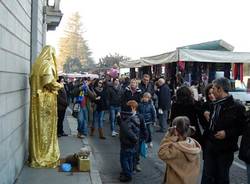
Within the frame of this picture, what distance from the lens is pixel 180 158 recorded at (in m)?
5.04

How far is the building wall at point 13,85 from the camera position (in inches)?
223

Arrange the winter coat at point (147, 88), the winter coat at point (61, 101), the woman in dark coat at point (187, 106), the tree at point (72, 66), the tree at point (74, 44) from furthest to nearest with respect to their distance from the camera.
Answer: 1. the tree at point (74, 44)
2. the tree at point (72, 66)
3. the winter coat at point (147, 88)
4. the winter coat at point (61, 101)
5. the woman in dark coat at point (187, 106)

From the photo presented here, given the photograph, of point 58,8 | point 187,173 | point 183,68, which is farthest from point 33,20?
point 183,68

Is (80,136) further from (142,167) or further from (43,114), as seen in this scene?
(43,114)

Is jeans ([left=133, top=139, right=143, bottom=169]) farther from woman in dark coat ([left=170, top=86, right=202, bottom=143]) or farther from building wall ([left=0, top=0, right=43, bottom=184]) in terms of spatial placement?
building wall ([left=0, top=0, right=43, bottom=184])

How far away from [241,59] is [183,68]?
2.02 meters

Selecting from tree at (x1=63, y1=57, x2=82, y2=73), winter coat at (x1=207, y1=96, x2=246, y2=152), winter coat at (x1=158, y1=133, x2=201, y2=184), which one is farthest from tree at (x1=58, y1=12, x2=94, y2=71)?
winter coat at (x1=158, y1=133, x2=201, y2=184)

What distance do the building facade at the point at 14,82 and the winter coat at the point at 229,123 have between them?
261cm

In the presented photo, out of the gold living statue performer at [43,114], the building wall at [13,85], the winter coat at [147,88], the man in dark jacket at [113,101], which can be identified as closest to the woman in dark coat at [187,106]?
the building wall at [13,85]

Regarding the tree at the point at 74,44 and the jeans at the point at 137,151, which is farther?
the tree at the point at 74,44

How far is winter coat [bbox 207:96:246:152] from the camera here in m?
5.36

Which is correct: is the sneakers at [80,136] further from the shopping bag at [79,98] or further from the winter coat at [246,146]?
→ the winter coat at [246,146]

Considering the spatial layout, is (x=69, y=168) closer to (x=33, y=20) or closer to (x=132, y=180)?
(x=132, y=180)

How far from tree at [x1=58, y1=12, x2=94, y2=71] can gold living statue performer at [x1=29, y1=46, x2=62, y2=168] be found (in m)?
82.1
